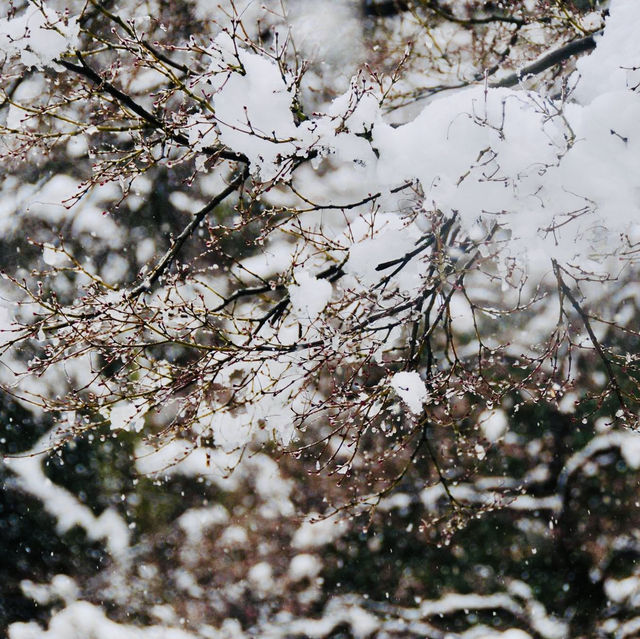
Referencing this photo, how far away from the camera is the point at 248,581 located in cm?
861

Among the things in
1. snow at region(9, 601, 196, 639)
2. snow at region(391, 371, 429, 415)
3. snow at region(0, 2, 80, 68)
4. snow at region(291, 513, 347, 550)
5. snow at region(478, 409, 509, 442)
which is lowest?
snow at region(9, 601, 196, 639)

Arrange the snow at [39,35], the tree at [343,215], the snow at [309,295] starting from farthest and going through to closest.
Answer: the snow at [309,295]
the tree at [343,215]
the snow at [39,35]

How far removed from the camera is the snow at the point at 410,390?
2828 mm

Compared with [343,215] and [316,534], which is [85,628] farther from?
[343,215]

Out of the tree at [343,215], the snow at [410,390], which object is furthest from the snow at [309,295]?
the snow at [410,390]

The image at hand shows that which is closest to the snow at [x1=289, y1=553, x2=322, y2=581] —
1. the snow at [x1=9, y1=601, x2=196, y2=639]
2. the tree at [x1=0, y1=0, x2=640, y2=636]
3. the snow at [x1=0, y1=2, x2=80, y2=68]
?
the snow at [x1=9, y1=601, x2=196, y2=639]

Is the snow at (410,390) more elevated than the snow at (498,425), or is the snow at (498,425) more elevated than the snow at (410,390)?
the snow at (498,425)

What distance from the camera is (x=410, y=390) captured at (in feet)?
9.30

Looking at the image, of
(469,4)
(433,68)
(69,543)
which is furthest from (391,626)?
(469,4)

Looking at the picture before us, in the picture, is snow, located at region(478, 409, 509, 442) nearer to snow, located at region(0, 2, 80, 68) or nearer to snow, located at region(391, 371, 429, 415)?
snow, located at region(391, 371, 429, 415)

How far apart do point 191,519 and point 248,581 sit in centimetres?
135

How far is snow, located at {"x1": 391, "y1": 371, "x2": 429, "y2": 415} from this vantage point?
283 cm

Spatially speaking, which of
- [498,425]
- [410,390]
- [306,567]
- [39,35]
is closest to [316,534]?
[306,567]

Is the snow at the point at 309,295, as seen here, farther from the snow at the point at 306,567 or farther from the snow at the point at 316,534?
the snow at the point at 306,567
